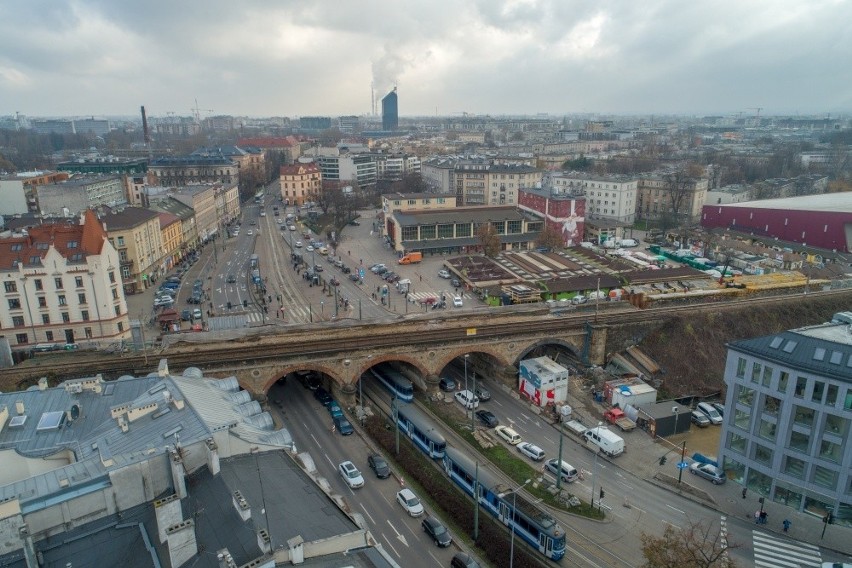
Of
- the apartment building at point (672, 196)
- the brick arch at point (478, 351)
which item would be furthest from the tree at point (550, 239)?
the brick arch at point (478, 351)

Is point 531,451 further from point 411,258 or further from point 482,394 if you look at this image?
point 411,258

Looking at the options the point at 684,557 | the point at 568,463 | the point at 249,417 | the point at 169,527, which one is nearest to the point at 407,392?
the point at 568,463

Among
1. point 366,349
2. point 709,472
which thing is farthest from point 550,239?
point 709,472

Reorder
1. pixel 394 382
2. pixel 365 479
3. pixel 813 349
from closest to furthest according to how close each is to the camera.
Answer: pixel 813 349
pixel 365 479
pixel 394 382

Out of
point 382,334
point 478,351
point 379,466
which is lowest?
point 379,466

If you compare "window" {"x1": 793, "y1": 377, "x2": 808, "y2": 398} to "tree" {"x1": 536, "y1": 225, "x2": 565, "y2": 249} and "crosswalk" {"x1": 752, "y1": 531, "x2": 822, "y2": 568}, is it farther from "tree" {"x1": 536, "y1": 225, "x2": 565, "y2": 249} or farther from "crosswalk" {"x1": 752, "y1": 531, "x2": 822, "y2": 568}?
"tree" {"x1": 536, "y1": 225, "x2": 565, "y2": 249}

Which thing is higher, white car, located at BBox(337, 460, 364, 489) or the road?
white car, located at BBox(337, 460, 364, 489)

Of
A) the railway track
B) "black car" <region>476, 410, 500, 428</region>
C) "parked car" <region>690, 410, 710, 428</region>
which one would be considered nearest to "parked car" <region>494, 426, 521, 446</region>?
"black car" <region>476, 410, 500, 428</region>

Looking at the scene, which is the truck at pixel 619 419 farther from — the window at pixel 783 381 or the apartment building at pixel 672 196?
the apartment building at pixel 672 196
